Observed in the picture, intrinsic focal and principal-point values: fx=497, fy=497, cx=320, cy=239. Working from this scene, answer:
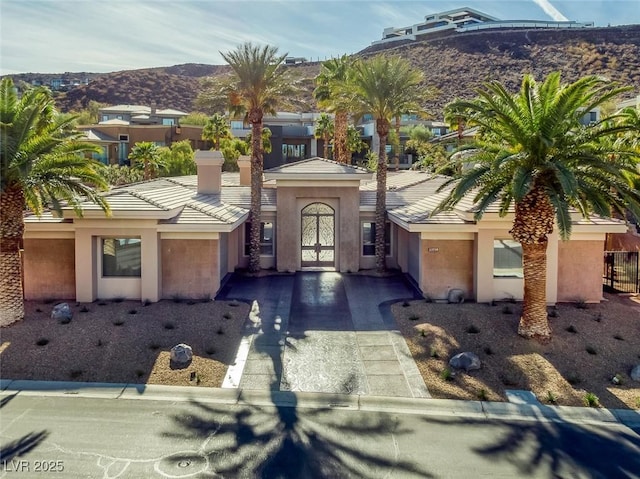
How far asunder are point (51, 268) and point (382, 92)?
14.0 m

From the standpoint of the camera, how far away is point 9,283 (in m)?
14.1

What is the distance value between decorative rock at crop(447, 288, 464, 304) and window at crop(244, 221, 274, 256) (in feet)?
28.5

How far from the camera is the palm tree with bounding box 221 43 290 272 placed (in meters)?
20.1

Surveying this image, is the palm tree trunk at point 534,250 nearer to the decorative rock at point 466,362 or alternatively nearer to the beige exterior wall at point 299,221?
the decorative rock at point 466,362

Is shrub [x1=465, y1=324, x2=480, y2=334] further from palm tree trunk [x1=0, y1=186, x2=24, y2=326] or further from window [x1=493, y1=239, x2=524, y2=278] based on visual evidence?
palm tree trunk [x1=0, y1=186, x2=24, y2=326]

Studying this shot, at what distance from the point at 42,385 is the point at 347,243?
13.2 meters

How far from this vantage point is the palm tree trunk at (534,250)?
13500 millimetres

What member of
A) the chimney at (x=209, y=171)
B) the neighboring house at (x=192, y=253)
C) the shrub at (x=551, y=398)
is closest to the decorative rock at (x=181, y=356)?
the neighboring house at (x=192, y=253)

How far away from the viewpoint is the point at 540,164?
12969 mm

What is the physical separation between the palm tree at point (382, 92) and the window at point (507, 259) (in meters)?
5.53

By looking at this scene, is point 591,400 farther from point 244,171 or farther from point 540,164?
point 244,171

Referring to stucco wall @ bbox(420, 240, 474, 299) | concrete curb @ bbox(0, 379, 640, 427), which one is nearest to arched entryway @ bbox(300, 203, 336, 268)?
stucco wall @ bbox(420, 240, 474, 299)

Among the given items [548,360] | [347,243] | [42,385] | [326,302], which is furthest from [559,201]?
[42,385]

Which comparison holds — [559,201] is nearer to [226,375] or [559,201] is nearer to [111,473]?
[226,375]
